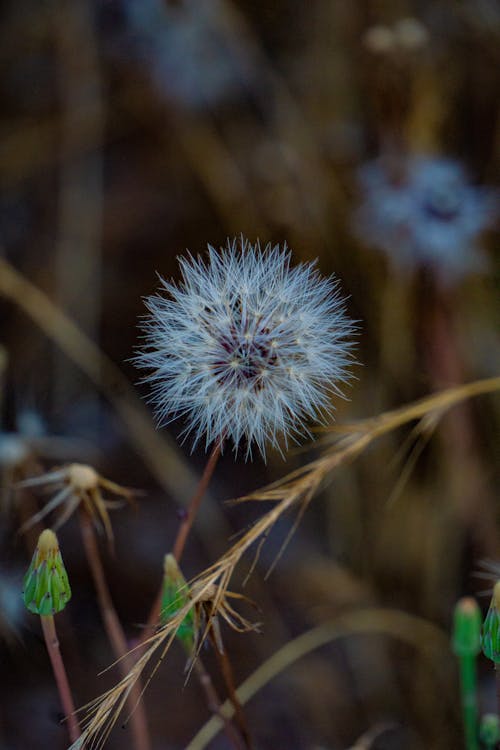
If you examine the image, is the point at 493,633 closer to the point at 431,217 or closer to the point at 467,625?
the point at 467,625

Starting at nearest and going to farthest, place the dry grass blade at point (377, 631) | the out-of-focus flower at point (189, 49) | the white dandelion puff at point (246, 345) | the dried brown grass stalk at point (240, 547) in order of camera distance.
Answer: the dried brown grass stalk at point (240, 547), the white dandelion puff at point (246, 345), the dry grass blade at point (377, 631), the out-of-focus flower at point (189, 49)

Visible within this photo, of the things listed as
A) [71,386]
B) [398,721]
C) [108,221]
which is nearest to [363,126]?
[108,221]

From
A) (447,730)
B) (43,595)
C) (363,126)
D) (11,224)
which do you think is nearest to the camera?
(43,595)

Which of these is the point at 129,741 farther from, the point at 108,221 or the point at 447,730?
the point at 108,221

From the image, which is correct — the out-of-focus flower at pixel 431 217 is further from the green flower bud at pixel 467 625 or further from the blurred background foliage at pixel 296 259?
the green flower bud at pixel 467 625

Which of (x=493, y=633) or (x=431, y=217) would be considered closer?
(x=493, y=633)

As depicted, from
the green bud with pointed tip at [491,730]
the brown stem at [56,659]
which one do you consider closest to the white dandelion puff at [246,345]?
the brown stem at [56,659]

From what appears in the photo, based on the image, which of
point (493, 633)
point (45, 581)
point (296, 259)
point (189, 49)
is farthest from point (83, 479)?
point (189, 49)
